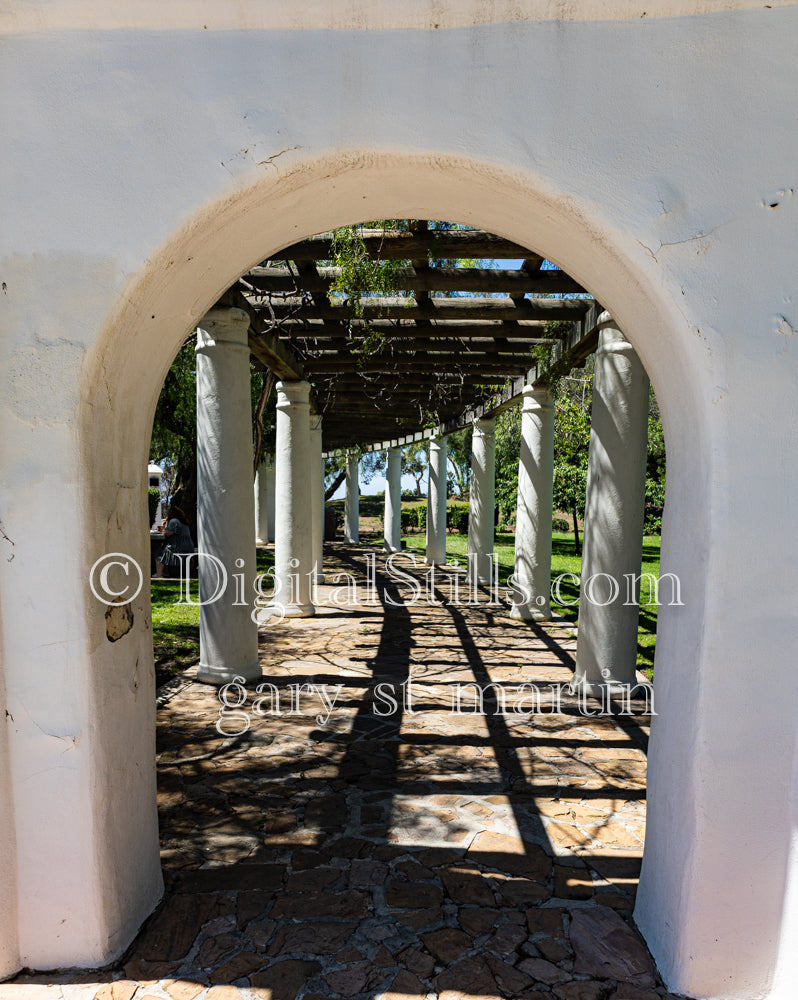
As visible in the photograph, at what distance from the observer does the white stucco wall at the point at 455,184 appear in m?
2.54

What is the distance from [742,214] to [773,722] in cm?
197

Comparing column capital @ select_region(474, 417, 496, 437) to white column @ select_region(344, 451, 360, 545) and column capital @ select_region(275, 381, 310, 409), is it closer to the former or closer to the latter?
column capital @ select_region(275, 381, 310, 409)

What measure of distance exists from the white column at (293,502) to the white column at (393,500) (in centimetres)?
1038

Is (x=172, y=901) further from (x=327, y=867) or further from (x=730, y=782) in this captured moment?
(x=730, y=782)

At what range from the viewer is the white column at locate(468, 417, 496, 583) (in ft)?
44.7

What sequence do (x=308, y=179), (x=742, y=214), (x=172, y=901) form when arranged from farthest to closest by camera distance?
(x=172, y=901) < (x=308, y=179) < (x=742, y=214)

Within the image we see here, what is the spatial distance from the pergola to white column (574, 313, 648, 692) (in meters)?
0.69

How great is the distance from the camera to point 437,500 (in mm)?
17859

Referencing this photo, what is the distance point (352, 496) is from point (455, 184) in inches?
→ 827

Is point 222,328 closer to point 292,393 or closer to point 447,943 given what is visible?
point 292,393

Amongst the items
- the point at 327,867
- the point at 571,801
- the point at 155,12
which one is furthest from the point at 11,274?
the point at 571,801

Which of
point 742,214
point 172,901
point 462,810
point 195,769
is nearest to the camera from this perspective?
point 742,214

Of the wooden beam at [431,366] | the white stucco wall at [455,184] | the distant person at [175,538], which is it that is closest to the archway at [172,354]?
the white stucco wall at [455,184]

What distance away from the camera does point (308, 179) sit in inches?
109
